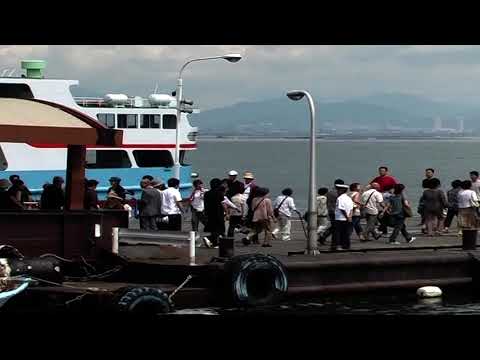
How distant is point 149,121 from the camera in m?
40.8

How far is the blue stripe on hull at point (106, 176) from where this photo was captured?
37.2 metres

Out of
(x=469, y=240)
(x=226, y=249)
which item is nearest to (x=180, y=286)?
(x=226, y=249)

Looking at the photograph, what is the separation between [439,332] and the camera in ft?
12.5

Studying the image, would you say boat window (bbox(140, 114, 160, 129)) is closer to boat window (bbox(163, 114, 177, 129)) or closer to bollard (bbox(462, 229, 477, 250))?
boat window (bbox(163, 114, 177, 129))

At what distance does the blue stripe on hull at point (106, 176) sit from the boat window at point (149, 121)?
1.76 metres

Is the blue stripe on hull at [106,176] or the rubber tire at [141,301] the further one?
the blue stripe on hull at [106,176]

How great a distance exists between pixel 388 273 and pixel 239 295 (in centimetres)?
337

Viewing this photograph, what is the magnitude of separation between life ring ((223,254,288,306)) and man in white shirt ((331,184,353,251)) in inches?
130

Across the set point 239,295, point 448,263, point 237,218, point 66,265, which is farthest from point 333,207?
point 66,265

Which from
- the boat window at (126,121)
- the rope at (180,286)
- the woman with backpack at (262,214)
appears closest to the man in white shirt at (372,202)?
the woman with backpack at (262,214)

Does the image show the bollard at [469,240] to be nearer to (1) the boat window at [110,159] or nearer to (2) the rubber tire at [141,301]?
(2) the rubber tire at [141,301]

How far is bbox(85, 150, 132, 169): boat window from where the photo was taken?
4016cm

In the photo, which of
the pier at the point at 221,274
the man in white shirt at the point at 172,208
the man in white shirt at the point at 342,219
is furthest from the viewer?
the man in white shirt at the point at 172,208
